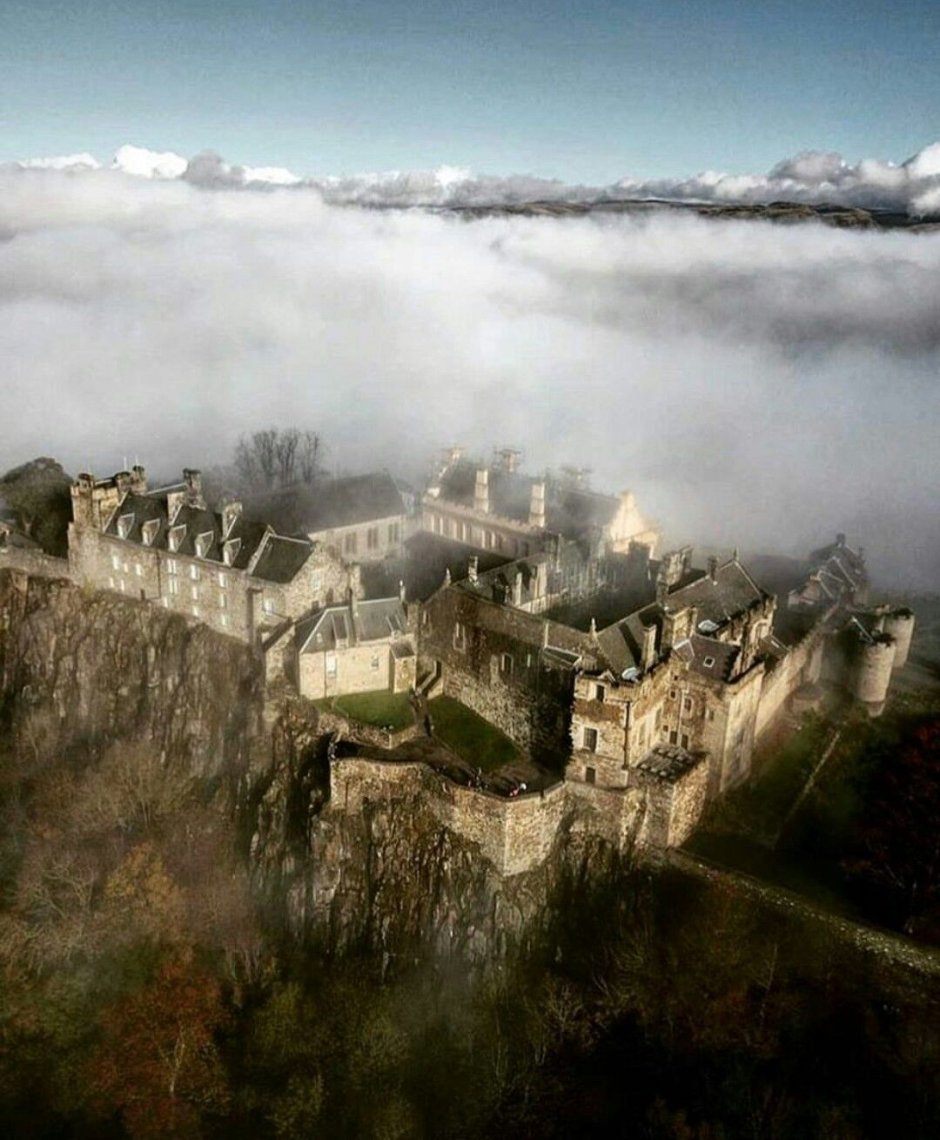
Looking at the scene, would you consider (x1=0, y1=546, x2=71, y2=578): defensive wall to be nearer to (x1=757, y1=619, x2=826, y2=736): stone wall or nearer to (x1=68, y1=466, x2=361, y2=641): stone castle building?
(x1=68, y1=466, x2=361, y2=641): stone castle building

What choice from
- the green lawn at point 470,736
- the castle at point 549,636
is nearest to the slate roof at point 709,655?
the castle at point 549,636

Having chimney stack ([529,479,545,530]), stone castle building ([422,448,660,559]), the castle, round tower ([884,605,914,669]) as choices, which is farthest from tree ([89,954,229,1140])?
round tower ([884,605,914,669])

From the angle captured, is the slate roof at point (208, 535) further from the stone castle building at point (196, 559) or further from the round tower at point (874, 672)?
the round tower at point (874, 672)

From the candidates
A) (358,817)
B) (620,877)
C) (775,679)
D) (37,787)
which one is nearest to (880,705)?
(775,679)

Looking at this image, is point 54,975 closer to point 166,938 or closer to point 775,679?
point 166,938

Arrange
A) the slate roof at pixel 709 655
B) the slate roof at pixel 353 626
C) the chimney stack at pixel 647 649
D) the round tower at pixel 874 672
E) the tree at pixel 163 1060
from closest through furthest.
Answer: the tree at pixel 163 1060, the chimney stack at pixel 647 649, the slate roof at pixel 709 655, the slate roof at pixel 353 626, the round tower at pixel 874 672

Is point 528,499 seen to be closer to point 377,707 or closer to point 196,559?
point 377,707
